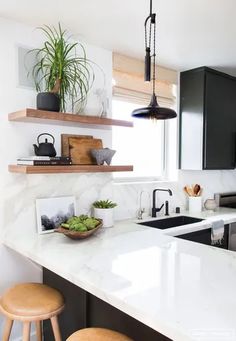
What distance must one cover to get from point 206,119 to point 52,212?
1783 millimetres

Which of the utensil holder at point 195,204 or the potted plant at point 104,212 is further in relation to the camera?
the utensil holder at point 195,204

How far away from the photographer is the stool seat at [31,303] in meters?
1.48

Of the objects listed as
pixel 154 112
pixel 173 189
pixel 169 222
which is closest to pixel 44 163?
pixel 154 112

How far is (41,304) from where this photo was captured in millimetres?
1530

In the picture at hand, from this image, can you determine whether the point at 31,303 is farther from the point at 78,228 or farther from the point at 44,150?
the point at 44,150

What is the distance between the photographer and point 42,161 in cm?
187

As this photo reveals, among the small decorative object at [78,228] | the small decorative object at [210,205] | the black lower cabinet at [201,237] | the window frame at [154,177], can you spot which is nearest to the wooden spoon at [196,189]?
the small decorative object at [210,205]

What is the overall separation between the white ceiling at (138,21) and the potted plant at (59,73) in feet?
0.45

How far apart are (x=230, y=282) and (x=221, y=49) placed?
2.02 m

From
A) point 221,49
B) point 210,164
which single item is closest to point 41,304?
point 210,164

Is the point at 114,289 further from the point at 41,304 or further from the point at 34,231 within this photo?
the point at 34,231

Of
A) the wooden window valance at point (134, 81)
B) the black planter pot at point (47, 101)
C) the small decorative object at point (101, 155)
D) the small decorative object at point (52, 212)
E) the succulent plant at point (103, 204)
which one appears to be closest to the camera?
the black planter pot at point (47, 101)

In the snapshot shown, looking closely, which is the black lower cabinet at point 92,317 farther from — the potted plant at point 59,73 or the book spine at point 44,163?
the potted plant at point 59,73

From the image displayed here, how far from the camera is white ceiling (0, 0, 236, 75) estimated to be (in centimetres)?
180
